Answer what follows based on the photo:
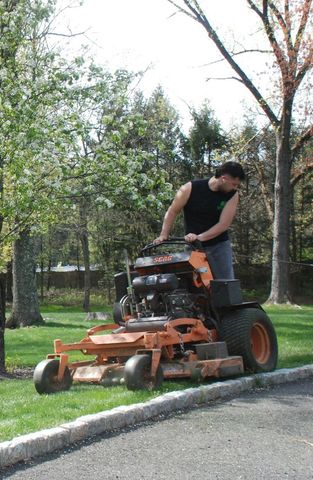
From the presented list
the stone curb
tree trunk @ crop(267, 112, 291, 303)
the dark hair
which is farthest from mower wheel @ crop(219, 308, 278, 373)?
tree trunk @ crop(267, 112, 291, 303)

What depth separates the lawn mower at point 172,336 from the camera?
6.54 meters

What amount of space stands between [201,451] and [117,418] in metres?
0.93

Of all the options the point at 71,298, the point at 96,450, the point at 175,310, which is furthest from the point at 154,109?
the point at 96,450

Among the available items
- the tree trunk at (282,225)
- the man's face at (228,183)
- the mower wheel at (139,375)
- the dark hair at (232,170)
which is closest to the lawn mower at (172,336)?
the mower wheel at (139,375)

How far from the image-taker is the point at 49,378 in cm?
663

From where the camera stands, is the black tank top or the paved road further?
the black tank top

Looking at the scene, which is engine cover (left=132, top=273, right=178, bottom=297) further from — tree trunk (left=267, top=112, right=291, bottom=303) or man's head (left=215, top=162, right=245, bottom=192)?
tree trunk (left=267, top=112, right=291, bottom=303)

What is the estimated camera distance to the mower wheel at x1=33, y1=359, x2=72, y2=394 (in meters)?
6.57

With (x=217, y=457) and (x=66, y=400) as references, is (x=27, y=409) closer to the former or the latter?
(x=66, y=400)

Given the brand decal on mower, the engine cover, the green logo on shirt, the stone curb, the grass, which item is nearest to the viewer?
the stone curb

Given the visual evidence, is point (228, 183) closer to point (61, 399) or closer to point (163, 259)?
point (163, 259)

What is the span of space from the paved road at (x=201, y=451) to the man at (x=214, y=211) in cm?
219

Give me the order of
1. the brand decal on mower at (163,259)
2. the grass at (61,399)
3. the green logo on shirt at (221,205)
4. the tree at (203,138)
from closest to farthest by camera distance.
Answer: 1. the grass at (61,399)
2. the brand decal on mower at (163,259)
3. the green logo on shirt at (221,205)
4. the tree at (203,138)

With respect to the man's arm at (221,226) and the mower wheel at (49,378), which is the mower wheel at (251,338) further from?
the mower wheel at (49,378)
